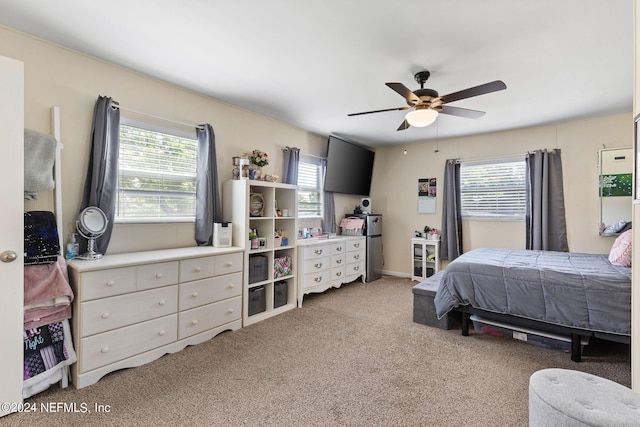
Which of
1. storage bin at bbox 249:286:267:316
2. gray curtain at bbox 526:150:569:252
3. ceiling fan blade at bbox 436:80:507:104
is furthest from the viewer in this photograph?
gray curtain at bbox 526:150:569:252

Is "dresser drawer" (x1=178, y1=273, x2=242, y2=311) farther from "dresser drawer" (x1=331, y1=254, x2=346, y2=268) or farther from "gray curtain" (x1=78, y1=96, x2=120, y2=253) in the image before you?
"dresser drawer" (x1=331, y1=254, x2=346, y2=268)

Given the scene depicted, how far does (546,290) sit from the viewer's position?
2539mm

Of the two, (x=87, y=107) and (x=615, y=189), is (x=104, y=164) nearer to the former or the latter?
(x=87, y=107)

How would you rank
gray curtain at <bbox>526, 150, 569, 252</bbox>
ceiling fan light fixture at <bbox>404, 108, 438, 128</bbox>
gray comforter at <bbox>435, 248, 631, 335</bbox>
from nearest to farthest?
gray comforter at <bbox>435, 248, 631, 335</bbox> → ceiling fan light fixture at <bbox>404, 108, 438, 128</bbox> → gray curtain at <bbox>526, 150, 569, 252</bbox>

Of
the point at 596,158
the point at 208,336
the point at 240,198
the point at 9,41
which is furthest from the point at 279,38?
the point at 596,158

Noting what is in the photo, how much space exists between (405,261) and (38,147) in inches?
200

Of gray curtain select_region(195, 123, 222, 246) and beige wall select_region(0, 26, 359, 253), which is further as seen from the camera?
gray curtain select_region(195, 123, 222, 246)

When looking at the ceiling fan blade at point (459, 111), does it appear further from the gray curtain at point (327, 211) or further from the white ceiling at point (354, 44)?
the gray curtain at point (327, 211)

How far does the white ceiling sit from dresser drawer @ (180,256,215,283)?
1.60 m

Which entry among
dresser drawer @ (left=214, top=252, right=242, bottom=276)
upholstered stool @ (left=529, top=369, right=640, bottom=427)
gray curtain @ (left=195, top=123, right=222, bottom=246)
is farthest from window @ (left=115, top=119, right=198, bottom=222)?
upholstered stool @ (left=529, top=369, right=640, bottom=427)

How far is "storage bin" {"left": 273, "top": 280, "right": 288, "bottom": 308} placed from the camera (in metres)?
3.64

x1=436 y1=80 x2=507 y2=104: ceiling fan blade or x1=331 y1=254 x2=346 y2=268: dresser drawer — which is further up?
x1=436 y1=80 x2=507 y2=104: ceiling fan blade

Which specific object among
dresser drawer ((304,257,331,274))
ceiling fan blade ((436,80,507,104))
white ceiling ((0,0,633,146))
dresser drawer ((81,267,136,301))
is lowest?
dresser drawer ((304,257,331,274))

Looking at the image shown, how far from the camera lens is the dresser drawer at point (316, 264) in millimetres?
4027
